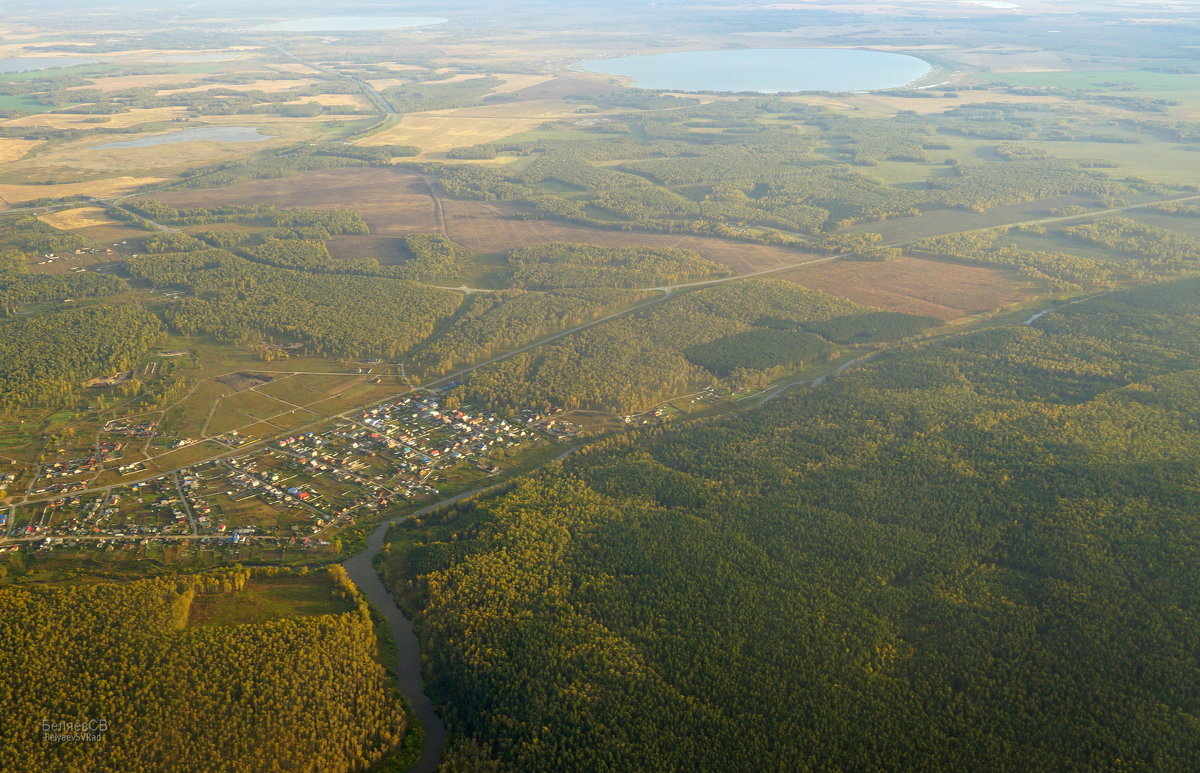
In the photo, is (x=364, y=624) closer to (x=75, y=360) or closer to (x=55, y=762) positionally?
(x=55, y=762)

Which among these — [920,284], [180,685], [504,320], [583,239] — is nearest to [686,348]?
[504,320]

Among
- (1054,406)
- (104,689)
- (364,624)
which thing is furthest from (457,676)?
(1054,406)

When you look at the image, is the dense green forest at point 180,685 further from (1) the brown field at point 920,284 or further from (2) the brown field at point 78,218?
(2) the brown field at point 78,218

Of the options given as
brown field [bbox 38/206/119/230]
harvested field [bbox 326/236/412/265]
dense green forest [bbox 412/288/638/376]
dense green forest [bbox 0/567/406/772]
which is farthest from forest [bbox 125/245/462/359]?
dense green forest [bbox 0/567/406/772]

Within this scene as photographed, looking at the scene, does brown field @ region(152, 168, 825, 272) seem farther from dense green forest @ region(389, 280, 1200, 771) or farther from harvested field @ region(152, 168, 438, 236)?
dense green forest @ region(389, 280, 1200, 771)

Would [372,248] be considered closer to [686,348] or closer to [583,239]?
[583,239]

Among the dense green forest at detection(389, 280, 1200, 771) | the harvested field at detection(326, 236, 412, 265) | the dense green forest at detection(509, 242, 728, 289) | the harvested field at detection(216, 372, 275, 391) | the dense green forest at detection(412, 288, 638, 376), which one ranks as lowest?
the dense green forest at detection(389, 280, 1200, 771)
